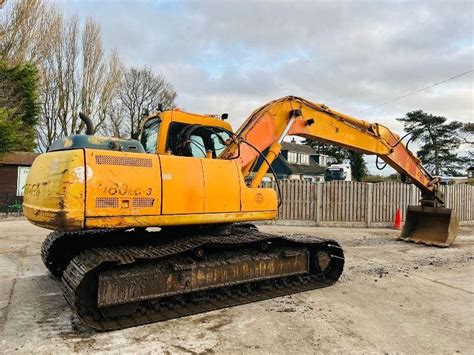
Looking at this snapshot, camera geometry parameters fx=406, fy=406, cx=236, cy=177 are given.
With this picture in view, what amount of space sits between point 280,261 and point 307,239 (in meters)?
0.68

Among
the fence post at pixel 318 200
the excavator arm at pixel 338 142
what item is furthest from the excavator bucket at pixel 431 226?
the fence post at pixel 318 200

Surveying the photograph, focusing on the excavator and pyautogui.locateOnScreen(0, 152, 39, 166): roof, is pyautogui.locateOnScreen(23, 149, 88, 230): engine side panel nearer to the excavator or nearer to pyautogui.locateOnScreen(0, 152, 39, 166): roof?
the excavator

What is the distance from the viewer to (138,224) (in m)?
4.73

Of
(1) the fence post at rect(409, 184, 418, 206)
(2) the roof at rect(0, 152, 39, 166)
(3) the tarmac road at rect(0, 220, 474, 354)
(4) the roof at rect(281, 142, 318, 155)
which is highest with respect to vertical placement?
(4) the roof at rect(281, 142, 318, 155)

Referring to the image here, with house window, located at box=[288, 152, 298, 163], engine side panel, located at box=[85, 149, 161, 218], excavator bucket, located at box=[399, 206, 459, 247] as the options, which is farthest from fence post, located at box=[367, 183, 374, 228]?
house window, located at box=[288, 152, 298, 163]

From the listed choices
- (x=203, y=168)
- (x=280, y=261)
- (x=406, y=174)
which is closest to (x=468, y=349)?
(x=280, y=261)

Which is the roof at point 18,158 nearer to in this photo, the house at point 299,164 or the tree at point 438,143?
the house at point 299,164

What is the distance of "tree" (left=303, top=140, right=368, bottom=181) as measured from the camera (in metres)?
36.5

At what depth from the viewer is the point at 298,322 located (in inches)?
191

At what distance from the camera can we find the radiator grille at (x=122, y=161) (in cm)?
456

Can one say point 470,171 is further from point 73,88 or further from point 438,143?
point 73,88

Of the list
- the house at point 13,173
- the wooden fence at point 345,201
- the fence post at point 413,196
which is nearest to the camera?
the wooden fence at point 345,201

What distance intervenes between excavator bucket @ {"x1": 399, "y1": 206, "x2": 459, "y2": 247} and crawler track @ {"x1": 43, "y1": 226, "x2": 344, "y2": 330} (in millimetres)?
5130

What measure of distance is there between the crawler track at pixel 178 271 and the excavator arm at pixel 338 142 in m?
1.11
